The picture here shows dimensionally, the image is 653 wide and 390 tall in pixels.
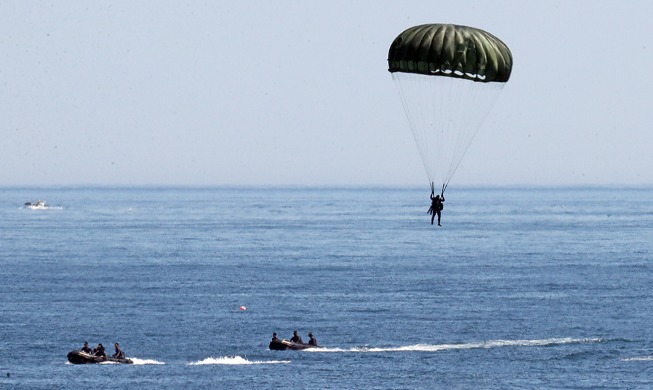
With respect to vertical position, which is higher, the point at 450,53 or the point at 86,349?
the point at 450,53

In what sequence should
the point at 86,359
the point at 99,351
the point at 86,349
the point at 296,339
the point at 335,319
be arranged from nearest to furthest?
the point at 86,359 < the point at 86,349 < the point at 99,351 < the point at 296,339 < the point at 335,319

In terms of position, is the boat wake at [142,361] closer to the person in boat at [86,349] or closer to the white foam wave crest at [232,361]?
the white foam wave crest at [232,361]

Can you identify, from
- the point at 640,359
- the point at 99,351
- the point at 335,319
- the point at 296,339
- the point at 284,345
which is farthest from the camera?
the point at 335,319

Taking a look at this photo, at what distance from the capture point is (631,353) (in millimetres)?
84062

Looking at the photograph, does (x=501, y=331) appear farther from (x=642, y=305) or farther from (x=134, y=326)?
(x=134, y=326)

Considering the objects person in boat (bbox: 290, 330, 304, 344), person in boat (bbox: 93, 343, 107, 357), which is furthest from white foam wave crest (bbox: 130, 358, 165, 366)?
person in boat (bbox: 290, 330, 304, 344)

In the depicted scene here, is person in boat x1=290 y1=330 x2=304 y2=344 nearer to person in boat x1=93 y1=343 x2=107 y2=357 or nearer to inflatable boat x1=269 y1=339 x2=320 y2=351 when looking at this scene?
inflatable boat x1=269 y1=339 x2=320 y2=351

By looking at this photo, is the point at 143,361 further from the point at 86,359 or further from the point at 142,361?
the point at 86,359

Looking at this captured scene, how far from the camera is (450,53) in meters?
55.1

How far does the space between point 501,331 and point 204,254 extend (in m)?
90.4

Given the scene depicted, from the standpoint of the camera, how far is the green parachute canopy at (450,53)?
5531 centimetres

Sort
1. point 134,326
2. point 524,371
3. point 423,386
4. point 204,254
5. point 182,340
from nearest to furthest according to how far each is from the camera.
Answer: point 423,386
point 524,371
point 182,340
point 134,326
point 204,254

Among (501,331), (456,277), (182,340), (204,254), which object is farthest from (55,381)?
(204,254)

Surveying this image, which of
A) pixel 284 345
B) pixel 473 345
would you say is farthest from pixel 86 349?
pixel 473 345
